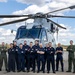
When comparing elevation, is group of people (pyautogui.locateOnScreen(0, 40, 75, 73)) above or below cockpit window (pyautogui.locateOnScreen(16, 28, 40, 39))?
below

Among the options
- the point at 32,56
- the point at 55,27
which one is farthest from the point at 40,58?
the point at 55,27

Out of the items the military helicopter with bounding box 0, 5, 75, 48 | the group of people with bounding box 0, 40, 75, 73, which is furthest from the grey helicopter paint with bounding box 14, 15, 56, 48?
the group of people with bounding box 0, 40, 75, 73

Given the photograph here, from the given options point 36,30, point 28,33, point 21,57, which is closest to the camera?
point 21,57

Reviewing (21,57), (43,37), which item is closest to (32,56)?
(21,57)

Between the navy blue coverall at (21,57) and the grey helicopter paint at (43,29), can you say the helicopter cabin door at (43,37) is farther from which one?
the navy blue coverall at (21,57)

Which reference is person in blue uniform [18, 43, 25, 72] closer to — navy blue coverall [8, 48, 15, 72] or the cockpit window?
navy blue coverall [8, 48, 15, 72]

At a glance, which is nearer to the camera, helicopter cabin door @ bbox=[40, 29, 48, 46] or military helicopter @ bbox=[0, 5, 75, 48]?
military helicopter @ bbox=[0, 5, 75, 48]

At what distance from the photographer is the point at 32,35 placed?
17.5 meters

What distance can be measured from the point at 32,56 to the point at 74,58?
8.07 ft

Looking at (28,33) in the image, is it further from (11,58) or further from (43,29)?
(11,58)

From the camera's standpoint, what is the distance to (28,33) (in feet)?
57.6

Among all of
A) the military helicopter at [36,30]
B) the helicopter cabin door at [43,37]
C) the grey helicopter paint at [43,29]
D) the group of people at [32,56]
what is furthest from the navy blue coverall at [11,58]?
the helicopter cabin door at [43,37]

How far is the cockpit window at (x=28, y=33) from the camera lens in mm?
17391

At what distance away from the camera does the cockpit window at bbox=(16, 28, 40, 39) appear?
17.4m
